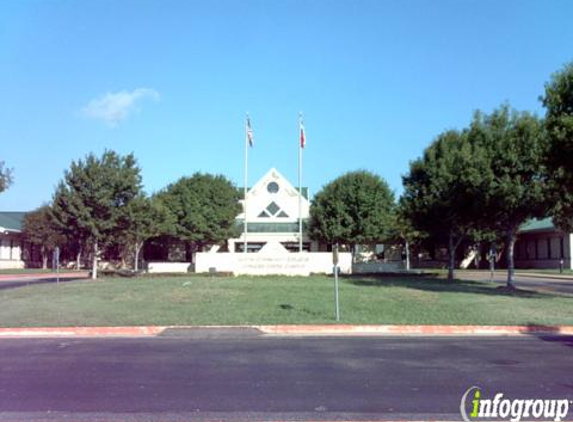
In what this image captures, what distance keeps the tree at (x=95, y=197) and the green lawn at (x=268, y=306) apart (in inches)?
339

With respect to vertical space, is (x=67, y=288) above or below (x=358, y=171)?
below

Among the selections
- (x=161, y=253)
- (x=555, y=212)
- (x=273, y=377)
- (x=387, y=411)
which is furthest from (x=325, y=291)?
(x=161, y=253)

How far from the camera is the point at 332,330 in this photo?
1573cm

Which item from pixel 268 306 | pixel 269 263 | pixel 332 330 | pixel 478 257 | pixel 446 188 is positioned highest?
pixel 446 188

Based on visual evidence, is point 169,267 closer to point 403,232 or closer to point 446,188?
point 403,232

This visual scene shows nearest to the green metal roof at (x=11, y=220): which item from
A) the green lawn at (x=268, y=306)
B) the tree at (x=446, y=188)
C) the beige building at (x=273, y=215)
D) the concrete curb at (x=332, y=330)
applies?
the beige building at (x=273, y=215)

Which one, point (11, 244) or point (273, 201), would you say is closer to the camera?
point (11, 244)

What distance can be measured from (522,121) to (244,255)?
895 inches

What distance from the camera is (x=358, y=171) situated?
56469 millimetres

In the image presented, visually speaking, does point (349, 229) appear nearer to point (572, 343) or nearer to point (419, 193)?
point (419, 193)

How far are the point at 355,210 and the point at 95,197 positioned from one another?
24696 mm

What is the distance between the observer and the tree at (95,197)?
35.9 meters

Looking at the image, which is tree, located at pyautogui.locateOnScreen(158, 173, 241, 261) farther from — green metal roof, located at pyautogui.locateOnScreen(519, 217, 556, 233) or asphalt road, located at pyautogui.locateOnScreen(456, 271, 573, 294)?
green metal roof, located at pyautogui.locateOnScreen(519, 217, 556, 233)

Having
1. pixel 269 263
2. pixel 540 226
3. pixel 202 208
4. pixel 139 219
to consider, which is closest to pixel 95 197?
pixel 139 219
